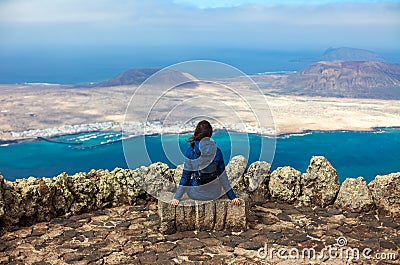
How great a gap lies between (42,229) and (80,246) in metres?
1.03

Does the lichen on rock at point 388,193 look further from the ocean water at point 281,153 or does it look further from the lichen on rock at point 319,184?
the ocean water at point 281,153

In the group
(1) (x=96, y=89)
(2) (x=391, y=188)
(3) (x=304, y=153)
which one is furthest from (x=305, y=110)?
(2) (x=391, y=188)

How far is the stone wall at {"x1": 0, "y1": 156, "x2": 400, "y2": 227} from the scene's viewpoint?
721cm

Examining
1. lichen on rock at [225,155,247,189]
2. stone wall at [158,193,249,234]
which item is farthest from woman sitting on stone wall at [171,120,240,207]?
lichen on rock at [225,155,247,189]

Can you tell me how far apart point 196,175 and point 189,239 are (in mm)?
949

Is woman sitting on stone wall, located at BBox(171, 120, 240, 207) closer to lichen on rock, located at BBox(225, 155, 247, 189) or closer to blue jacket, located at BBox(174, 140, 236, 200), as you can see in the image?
blue jacket, located at BBox(174, 140, 236, 200)

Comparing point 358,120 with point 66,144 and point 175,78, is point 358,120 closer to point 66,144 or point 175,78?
point 66,144

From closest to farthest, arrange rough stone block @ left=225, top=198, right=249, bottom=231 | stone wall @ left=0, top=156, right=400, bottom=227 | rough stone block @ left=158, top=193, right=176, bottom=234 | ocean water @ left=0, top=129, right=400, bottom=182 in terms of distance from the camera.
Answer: rough stone block @ left=158, top=193, right=176, bottom=234 → rough stone block @ left=225, top=198, right=249, bottom=231 → stone wall @ left=0, top=156, right=400, bottom=227 → ocean water @ left=0, top=129, right=400, bottom=182

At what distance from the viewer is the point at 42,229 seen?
700cm

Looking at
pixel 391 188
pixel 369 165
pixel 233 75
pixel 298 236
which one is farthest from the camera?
pixel 369 165

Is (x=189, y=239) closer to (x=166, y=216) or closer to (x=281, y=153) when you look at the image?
(x=166, y=216)

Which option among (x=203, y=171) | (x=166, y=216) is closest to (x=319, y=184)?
(x=203, y=171)

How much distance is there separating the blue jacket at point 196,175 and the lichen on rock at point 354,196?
2.35 metres

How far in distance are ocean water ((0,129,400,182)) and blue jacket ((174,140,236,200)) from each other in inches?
1046
